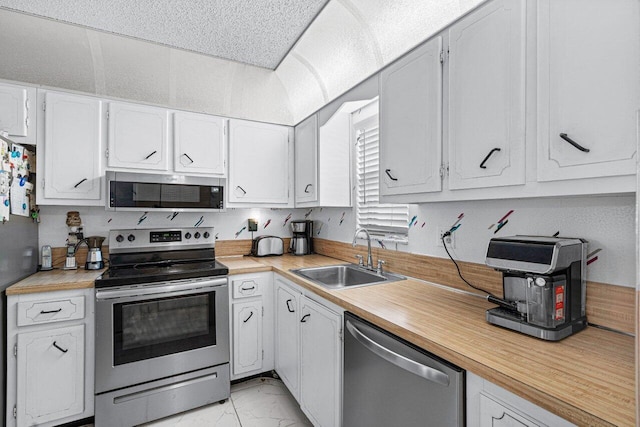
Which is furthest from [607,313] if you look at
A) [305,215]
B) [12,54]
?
[12,54]

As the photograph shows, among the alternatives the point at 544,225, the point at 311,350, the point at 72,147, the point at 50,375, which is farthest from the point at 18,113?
the point at 544,225

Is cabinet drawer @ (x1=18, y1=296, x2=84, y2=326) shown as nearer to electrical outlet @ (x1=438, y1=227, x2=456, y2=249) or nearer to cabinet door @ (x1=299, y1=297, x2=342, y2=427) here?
cabinet door @ (x1=299, y1=297, x2=342, y2=427)

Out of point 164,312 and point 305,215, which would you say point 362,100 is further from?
point 164,312

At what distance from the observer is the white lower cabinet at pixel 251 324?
2.38 metres

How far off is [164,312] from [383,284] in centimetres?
147

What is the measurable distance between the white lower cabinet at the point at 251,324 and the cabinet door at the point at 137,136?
3.70 feet

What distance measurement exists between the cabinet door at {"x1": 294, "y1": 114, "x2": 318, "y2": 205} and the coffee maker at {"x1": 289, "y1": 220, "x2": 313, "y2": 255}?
0.29 m

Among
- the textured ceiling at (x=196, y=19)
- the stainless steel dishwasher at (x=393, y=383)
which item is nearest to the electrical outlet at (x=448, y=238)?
the stainless steel dishwasher at (x=393, y=383)

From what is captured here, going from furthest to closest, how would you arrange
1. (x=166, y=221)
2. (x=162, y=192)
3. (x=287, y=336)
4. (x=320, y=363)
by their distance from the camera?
(x=166, y=221)
(x=162, y=192)
(x=287, y=336)
(x=320, y=363)

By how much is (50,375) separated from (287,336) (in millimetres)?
1445

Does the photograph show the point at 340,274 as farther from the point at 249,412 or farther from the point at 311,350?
the point at 249,412

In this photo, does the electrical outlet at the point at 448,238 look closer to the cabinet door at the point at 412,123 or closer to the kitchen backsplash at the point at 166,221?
the cabinet door at the point at 412,123

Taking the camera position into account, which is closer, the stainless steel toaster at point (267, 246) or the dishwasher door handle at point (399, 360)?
the dishwasher door handle at point (399, 360)

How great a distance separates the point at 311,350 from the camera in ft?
6.20
